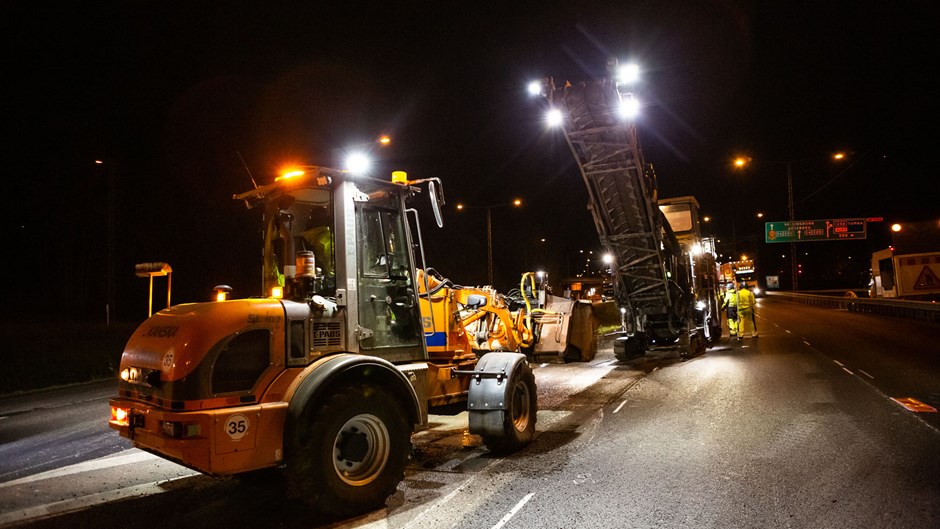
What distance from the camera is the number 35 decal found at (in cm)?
437

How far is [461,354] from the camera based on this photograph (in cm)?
701

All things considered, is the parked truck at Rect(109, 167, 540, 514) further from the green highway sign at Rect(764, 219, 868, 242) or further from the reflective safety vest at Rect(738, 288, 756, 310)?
the green highway sign at Rect(764, 219, 868, 242)

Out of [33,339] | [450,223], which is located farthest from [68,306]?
[450,223]

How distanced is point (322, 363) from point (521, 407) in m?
3.13

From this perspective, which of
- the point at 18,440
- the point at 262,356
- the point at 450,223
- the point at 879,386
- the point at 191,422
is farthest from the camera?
the point at 450,223

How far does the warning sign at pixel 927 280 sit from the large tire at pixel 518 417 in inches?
1232

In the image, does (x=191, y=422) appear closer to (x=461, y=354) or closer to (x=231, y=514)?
(x=231, y=514)

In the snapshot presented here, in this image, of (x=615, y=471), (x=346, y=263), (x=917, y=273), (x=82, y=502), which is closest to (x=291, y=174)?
(x=346, y=263)

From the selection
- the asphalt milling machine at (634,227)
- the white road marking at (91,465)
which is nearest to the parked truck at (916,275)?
the asphalt milling machine at (634,227)

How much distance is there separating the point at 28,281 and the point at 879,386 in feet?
107

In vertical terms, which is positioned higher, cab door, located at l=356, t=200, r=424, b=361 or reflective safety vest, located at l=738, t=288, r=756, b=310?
cab door, located at l=356, t=200, r=424, b=361

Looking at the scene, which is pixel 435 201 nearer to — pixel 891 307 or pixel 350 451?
pixel 350 451

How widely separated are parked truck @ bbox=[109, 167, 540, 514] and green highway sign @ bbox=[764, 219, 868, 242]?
42269 mm

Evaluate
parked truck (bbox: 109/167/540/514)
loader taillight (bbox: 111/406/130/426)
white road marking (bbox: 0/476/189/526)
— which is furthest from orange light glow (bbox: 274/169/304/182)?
white road marking (bbox: 0/476/189/526)
